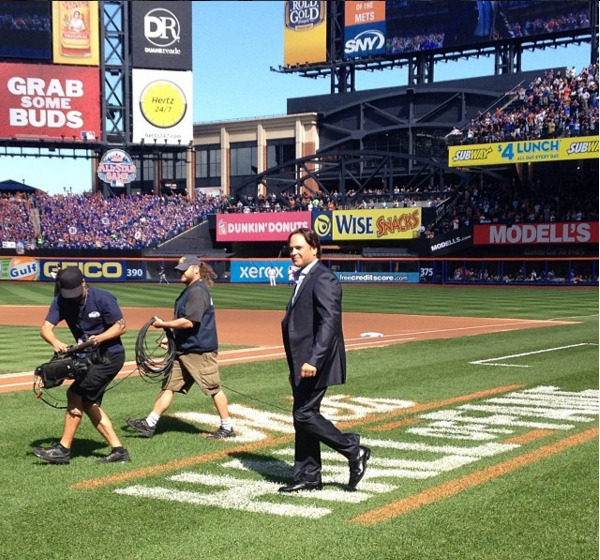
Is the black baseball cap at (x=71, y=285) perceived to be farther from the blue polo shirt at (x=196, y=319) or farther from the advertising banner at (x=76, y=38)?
the advertising banner at (x=76, y=38)

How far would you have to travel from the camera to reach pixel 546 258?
44219 millimetres

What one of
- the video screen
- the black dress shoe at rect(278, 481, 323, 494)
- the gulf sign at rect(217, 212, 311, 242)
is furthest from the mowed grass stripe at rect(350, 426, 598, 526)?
the video screen

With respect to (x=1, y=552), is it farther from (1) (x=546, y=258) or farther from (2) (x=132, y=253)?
(2) (x=132, y=253)

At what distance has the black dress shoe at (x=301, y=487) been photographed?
23.9 ft

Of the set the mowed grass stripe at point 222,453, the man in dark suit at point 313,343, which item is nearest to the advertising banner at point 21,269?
the mowed grass stripe at point 222,453

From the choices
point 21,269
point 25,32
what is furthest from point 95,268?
point 25,32

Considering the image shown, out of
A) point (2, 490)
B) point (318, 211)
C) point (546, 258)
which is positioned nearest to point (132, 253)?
point (318, 211)

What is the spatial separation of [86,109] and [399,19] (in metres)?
24.1

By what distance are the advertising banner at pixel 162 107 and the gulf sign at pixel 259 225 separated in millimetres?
8837

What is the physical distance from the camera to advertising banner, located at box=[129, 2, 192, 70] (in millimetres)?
65812

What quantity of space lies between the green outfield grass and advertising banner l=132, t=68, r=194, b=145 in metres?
54.0

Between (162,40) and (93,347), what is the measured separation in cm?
6162

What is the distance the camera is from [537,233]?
47188 mm

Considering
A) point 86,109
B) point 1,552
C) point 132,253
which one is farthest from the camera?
point 86,109
